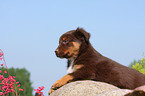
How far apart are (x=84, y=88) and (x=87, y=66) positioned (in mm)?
843

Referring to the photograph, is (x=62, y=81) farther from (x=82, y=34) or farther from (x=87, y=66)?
(x=82, y=34)

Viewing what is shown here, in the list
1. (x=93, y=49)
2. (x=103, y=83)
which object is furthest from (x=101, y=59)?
(x=103, y=83)

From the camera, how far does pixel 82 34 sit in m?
7.62

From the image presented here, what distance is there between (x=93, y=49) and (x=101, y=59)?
46 cm

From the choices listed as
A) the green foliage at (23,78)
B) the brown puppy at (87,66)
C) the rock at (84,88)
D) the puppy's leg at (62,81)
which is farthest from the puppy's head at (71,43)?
the green foliage at (23,78)

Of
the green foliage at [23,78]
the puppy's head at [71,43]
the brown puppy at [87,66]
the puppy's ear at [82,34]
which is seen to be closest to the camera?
the brown puppy at [87,66]

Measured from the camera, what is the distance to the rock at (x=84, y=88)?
21.9 ft

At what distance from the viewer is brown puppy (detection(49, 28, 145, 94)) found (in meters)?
7.26

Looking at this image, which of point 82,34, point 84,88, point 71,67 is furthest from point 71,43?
point 84,88

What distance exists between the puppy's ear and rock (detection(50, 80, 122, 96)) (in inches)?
57.2

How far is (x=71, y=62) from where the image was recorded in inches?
309

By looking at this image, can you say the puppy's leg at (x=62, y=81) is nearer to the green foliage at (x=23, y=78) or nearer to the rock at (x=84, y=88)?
the rock at (x=84, y=88)

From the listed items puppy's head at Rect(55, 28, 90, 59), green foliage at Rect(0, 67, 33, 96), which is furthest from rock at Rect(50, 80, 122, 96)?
green foliage at Rect(0, 67, 33, 96)

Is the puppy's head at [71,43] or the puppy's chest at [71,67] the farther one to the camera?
the puppy's chest at [71,67]
